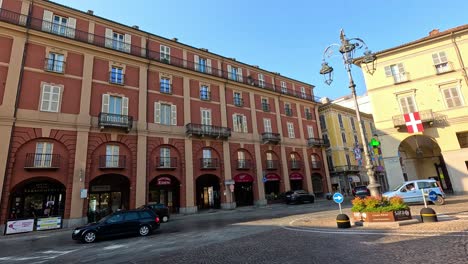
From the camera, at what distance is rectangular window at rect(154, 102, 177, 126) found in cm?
2494

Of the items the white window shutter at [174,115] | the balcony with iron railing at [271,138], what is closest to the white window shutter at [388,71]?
the balcony with iron railing at [271,138]

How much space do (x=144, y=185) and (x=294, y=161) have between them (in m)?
20.6

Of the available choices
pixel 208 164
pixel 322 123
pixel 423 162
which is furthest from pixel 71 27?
pixel 322 123

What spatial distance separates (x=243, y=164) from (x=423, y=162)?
739 inches

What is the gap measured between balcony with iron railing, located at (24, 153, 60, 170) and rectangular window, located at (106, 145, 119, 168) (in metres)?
3.51

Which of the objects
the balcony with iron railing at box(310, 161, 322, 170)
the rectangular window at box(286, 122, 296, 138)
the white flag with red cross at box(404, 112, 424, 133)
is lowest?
the balcony with iron railing at box(310, 161, 322, 170)

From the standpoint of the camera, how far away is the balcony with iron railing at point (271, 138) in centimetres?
3209

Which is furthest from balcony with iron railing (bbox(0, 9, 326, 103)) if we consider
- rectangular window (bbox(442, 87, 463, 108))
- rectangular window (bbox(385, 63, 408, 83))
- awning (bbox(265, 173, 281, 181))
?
rectangular window (bbox(442, 87, 463, 108))

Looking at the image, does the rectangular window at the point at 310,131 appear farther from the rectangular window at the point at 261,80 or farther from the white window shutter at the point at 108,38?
the white window shutter at the point at 108,38

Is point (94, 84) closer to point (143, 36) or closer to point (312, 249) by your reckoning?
point (143, 36)

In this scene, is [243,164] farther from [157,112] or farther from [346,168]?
[346,168]

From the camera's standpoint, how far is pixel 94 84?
22.2 metres

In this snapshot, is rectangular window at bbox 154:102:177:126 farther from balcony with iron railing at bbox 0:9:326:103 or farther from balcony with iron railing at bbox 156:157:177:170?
balcony with iron railing at bbox 0:9:326:103

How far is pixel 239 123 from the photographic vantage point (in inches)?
1230
